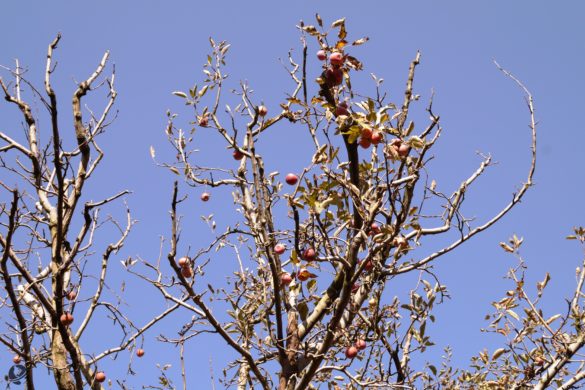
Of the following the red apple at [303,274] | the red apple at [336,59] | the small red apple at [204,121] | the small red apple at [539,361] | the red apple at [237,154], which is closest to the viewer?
the red apple at [336,59]

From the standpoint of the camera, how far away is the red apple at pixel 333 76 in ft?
11.4

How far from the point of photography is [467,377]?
5.46 m

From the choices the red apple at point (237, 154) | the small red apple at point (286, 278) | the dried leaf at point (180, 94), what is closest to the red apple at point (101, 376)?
the small red apple at point (286, 278)

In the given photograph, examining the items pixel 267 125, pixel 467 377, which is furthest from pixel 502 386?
pixel 267 125

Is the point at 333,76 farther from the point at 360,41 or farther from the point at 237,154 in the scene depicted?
the point at 237,154

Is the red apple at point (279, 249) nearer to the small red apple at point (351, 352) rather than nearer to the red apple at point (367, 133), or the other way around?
the small red apple at point (351, 352)

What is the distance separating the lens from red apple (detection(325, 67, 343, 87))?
11.4ft

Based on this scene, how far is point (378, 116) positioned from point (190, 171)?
1935 mm

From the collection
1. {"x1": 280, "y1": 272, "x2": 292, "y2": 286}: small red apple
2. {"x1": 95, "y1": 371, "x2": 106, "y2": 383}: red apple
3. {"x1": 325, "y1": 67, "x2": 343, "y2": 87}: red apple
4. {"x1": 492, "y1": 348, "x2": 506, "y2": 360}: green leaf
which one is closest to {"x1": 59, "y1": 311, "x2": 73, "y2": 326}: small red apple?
{"x1": 95, "y1": 371, "x2": 106, "y2": 383}: red apple

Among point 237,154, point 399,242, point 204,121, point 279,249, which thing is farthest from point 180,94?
point 399,242

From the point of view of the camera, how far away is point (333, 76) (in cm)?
349

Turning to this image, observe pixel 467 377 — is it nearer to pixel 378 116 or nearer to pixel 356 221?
pixel 356 221

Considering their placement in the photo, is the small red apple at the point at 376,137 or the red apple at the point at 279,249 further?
the red apple at the point at 279,249

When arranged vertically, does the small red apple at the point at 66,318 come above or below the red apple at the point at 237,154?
below
